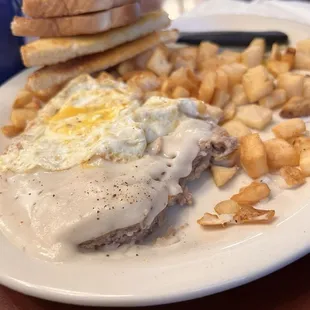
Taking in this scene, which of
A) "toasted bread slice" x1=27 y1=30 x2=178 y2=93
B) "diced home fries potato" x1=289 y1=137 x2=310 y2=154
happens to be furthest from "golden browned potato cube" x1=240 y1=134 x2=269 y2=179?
"toasted bread slice" x1=27 y1=30 x2=178 y2=93

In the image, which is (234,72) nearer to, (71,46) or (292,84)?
(292,84)

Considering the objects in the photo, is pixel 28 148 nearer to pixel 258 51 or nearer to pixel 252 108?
pixel 252 108

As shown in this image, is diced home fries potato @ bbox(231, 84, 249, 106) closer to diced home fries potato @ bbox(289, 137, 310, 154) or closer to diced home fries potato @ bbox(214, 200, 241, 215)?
diced home fries potato @ bbox(289, 137, 310, 154)

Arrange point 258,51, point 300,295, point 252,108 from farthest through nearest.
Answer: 1. point 258,51
2. point 252,108
3. point 300,295

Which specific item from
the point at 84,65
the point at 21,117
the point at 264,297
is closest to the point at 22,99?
the point at 21,117

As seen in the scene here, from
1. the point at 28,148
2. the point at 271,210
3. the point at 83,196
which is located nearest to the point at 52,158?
the point at 28,148

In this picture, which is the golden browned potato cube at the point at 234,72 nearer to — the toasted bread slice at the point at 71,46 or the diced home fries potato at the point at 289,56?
the diced home fries potato at the point at 289,56

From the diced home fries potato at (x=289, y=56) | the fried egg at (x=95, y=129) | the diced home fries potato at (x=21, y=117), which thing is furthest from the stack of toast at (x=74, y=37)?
the diced home fries potato at (x=289, y=56)
